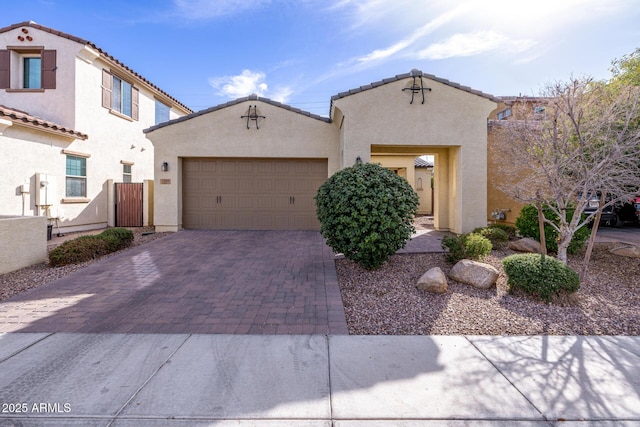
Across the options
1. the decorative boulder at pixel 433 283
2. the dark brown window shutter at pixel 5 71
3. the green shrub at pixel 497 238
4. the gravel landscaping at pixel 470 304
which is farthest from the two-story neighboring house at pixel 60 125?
the green shrub at pixel 497 238

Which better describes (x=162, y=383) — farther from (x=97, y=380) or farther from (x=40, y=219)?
(x=40, y=219)

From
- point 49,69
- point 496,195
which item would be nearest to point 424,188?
point 496,195

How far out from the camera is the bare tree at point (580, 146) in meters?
5.11

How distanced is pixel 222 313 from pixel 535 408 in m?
3.61

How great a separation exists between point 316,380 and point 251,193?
9427mm

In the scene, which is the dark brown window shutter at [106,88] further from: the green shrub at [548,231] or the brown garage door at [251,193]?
the green shrub at [548,231]

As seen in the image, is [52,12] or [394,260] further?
[52,12]

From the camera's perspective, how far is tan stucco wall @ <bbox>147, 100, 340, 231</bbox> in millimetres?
11242

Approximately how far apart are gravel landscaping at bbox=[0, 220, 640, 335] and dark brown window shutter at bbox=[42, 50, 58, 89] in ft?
27.7

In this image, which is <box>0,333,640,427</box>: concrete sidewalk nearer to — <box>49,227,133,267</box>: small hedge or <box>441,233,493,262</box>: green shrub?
<box>441,233,493,262</box>: green shrub

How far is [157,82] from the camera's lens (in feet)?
53.0

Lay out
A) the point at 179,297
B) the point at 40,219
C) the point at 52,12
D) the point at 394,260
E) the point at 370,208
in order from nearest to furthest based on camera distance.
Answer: the point at 179,297
the point at 370,208
the point at 394,260
the point at 40,219
the point at 52,12

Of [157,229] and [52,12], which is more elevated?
[52,12]

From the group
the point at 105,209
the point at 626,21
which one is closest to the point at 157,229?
the point at 105,209
